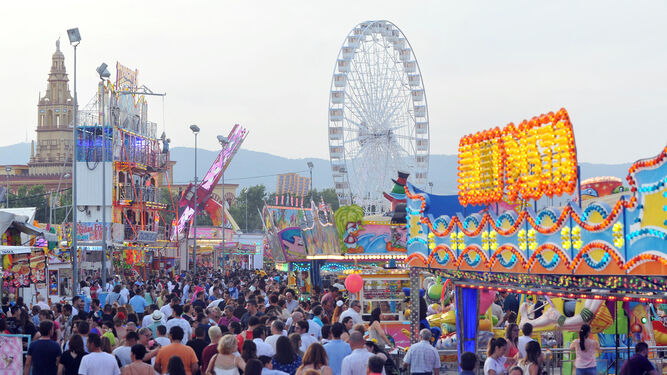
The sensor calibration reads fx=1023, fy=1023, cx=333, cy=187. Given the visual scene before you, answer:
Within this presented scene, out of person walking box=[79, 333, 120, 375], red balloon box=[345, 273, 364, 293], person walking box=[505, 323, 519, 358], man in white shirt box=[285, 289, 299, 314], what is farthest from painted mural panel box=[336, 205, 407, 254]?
person walking box=[79, 333, 120, 375]

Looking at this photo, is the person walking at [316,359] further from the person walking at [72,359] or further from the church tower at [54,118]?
the church tower at [54,118]

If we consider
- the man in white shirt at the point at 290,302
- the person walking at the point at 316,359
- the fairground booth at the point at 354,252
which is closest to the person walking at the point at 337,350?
the person walking at the point at 316,359

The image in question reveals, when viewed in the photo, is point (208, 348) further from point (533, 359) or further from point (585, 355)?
point (585, 355)

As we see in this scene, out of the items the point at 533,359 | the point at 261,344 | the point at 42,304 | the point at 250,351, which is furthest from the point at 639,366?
the point at 42,304

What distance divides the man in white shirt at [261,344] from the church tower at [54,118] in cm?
10833

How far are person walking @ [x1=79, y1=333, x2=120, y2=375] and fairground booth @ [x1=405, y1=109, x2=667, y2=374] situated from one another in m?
5.70

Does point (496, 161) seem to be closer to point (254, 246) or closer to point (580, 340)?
point (580, 340)

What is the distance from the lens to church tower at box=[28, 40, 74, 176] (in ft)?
387

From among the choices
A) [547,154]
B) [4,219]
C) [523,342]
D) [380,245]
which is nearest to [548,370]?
[523,342]

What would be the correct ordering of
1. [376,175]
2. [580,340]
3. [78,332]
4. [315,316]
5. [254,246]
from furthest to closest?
1. [254,246]
2. [376,175]
3. [315,316]
4. [580,340]
5. [78,332]

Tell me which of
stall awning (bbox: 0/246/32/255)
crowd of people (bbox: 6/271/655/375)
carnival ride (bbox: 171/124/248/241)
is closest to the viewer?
crowd of people (bbox: 6/271/655/375)

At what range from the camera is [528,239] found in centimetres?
1409

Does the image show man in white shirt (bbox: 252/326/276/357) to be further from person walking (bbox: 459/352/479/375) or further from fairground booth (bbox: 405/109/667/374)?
fairground booth (bbox: 405/109/667/374)

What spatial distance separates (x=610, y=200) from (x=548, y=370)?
3.22 meters
